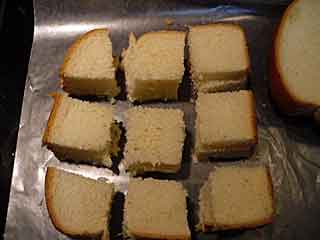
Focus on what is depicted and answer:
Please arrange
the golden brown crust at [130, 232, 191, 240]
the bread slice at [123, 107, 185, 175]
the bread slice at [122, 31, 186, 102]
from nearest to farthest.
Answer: the golden brown crust at [130, 232, 191, 240] → the bread slice at [123, 107, 185, 175] → the bread slice at [122, 31, 186, 102]

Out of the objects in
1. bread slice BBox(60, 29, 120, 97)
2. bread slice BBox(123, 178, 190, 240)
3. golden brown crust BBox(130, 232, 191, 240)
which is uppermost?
bread slice BBox(60, 29, 120, 97)

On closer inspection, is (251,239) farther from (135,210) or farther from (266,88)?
(266,88)

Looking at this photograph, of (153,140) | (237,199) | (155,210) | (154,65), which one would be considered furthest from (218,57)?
(155,210)

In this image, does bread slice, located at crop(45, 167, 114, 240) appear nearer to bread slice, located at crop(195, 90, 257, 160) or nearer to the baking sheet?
the baking sheet

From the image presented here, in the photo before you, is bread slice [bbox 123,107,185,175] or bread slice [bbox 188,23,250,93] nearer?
bread slice [bbox 123,107,185,175]

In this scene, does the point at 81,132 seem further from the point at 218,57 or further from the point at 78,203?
the point at 218,57

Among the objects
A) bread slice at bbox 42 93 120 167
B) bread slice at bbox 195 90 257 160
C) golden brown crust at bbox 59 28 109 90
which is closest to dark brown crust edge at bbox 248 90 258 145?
bread slice at bbox 195 90 257 160

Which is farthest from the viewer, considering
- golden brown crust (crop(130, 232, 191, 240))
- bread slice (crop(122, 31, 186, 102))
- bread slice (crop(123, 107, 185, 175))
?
bread slice (crop(122, 31, 186, 102))
